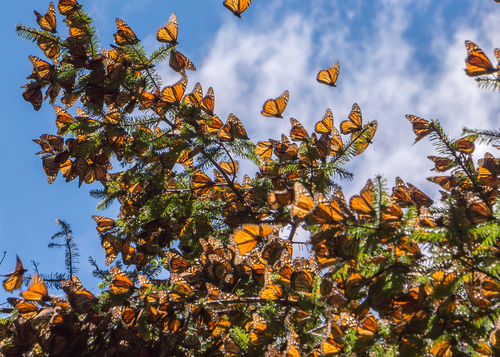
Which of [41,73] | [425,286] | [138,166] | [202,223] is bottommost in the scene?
[425,286]

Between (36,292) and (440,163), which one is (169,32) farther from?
(440,163)

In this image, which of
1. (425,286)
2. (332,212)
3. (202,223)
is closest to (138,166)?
(202,223)

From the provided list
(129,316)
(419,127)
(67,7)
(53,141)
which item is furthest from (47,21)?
(419,127)

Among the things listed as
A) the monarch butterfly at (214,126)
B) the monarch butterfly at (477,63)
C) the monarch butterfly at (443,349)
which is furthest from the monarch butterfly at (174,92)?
the monarch butterfly at (443,349)

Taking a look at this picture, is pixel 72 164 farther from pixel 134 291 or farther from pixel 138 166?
pixel 134 291

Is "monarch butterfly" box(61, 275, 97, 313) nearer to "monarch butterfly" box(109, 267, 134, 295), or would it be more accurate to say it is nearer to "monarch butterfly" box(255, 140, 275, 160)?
"monarch butterfly" box(109, 267, 134, 295)

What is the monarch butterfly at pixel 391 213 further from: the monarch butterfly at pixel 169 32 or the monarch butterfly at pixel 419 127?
the monarch butterfly at pixel 169 32
